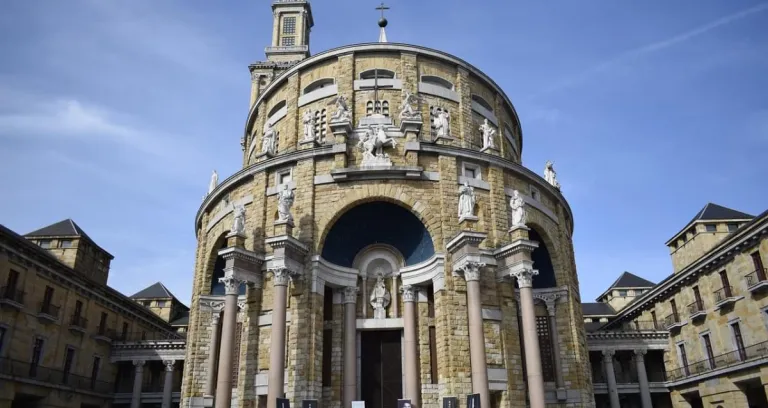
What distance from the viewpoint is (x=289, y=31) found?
5894cm

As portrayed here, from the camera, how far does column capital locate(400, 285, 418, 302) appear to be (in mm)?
24250

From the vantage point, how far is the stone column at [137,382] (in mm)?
40094

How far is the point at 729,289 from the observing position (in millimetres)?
32094

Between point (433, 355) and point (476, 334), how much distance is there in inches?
137

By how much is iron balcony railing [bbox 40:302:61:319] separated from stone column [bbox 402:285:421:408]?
2371 cm

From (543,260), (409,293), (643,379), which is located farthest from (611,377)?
(409,293)

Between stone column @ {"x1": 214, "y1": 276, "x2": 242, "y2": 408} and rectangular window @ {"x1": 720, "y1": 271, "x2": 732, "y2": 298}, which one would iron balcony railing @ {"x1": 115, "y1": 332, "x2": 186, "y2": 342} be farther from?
rectangular window @ {"x1": 720, "y1": 271, "x2": 732, "y2": 298}

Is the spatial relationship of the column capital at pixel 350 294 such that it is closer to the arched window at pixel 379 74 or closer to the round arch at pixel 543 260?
the round arch at pixel 543 260

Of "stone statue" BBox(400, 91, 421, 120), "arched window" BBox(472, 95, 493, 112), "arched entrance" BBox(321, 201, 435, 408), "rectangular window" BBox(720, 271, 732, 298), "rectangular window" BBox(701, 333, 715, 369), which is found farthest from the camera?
"rectangular window" BBox(701, 333, 715, 369)

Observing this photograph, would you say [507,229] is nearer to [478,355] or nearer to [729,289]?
[478,355]

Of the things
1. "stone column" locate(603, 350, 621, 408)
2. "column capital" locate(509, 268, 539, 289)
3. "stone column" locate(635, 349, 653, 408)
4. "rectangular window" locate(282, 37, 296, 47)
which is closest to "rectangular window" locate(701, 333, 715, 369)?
"stone column" locate(635, 349, 653, 408)

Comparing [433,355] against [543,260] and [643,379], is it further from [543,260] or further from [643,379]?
[643,379]

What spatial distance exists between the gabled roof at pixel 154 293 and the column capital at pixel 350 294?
3785 centimetres

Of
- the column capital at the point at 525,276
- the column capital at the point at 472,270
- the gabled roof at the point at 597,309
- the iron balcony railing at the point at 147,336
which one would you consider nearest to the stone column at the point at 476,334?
the column capital at the point at 472,270
